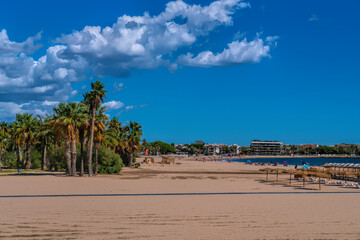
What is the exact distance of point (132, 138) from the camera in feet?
162

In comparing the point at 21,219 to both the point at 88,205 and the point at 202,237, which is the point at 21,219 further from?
the point at 202,237

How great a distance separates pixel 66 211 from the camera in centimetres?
1325

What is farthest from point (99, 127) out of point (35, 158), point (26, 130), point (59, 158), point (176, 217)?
point (176, 217)

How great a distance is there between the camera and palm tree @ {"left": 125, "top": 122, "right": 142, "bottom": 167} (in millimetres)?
49684

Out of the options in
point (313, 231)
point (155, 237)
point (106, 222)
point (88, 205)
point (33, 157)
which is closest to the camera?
point (155, 237)

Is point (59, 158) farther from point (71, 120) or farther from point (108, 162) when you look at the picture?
point (71, 120)

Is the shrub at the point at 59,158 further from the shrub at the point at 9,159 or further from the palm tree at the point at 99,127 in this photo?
the shrub at the point at 9,159

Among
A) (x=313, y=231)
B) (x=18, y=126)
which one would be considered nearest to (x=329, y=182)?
(x=313, y=231)

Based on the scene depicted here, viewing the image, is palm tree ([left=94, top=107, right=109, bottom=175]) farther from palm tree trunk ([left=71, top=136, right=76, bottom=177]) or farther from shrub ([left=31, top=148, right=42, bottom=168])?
shrub ([left=31, top=148, right=42, bottom=168])

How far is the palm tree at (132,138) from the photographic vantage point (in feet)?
163

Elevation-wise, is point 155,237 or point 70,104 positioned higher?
point 70,104

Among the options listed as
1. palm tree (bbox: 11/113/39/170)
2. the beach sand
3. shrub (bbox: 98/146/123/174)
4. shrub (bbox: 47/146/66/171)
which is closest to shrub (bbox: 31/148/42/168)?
palm tree (bbox: 11/113/39/170)

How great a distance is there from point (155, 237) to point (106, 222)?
2.65 m

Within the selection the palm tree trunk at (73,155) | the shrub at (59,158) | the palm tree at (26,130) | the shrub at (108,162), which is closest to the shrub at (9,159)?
the palm tree at (26,130)
